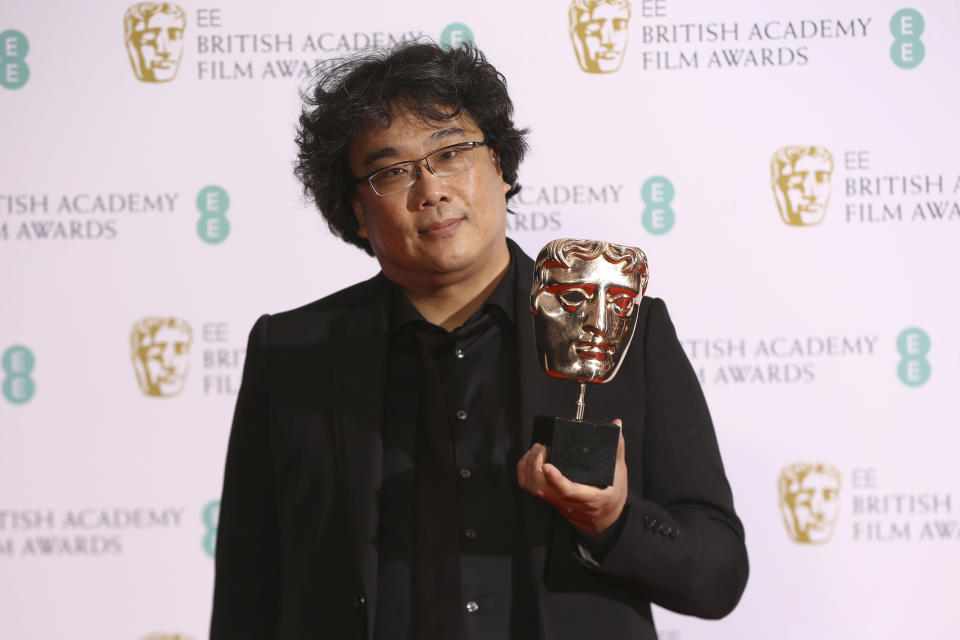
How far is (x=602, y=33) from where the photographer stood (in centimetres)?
252

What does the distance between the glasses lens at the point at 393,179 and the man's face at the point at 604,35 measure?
0.90 meters

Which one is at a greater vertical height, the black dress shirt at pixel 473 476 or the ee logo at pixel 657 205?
the ee logo at pixel 657 205

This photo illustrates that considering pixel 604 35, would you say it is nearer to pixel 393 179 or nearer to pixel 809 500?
pixel 393 179

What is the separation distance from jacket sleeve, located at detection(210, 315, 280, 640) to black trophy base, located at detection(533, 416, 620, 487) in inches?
25.4

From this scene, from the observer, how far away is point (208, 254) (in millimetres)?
2590

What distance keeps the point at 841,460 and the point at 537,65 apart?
1.22 meters

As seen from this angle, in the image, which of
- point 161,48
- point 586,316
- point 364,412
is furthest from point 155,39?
point 586,316

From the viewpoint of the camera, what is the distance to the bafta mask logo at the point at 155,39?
8.54 feet

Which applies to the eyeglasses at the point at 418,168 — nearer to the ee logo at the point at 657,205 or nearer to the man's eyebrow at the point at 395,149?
the man's eyebrow at the point at 395,149

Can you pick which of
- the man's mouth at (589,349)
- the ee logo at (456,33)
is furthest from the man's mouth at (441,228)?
the ee logo at (456,33)

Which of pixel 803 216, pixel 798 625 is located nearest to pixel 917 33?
pixel 803 216

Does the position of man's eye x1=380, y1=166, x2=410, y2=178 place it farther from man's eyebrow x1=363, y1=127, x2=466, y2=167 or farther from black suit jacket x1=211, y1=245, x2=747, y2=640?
black suit jacket x1=211, y1=245, x2=747, y2=640

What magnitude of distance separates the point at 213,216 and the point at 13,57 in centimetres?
68

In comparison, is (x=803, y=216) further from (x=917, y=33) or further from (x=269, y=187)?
(x=269, y=187)
